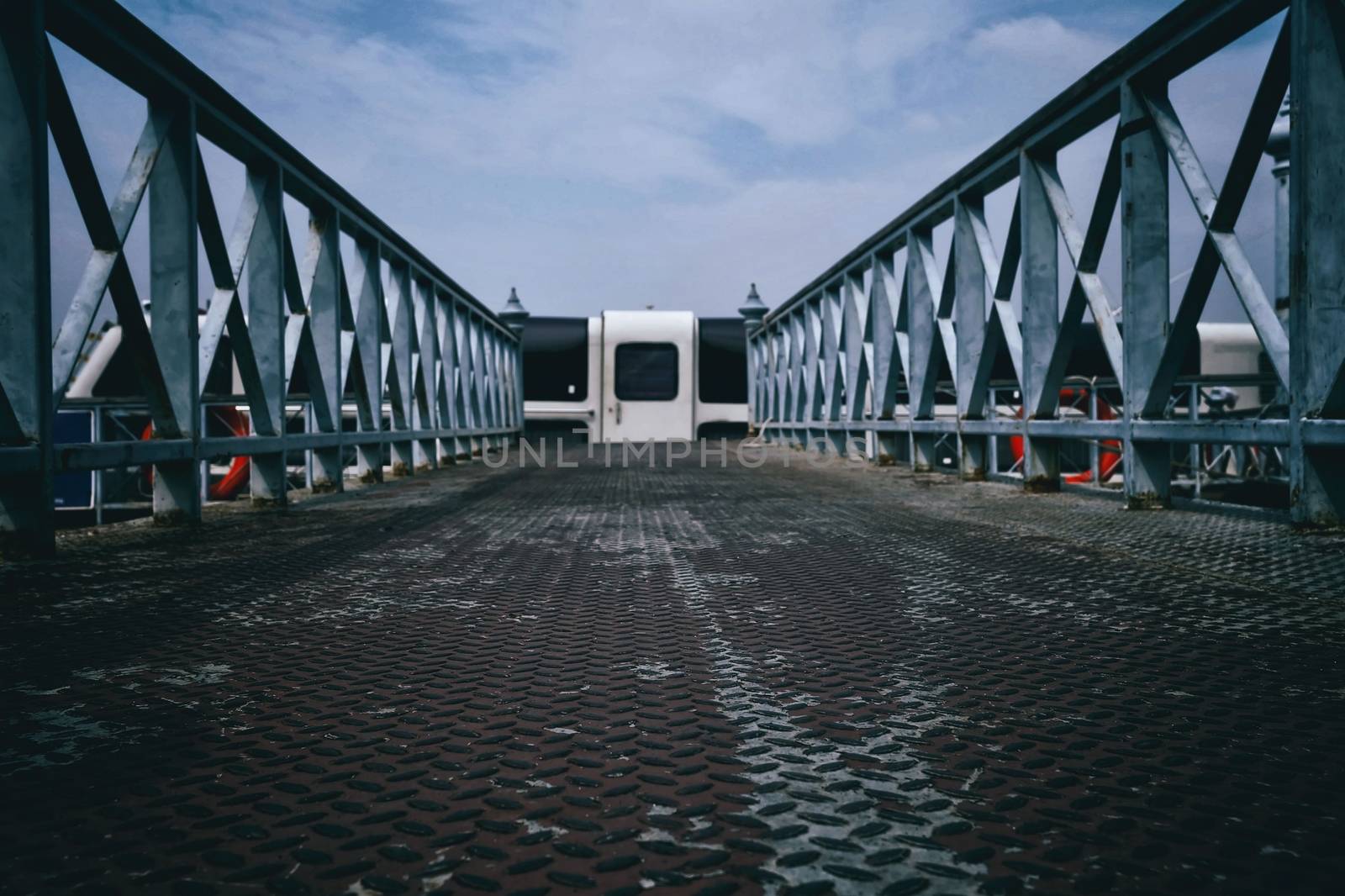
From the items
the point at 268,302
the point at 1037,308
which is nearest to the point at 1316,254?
the point at 1037,308

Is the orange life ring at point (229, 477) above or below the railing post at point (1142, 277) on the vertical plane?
below

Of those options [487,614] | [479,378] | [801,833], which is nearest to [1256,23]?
[487,614]

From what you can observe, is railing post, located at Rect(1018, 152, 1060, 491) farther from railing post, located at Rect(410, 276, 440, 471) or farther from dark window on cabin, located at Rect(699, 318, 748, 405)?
dark window on cabin, located at Rect(699, 318, 748, 405)

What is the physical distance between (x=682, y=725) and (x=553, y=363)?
15414 millimetres

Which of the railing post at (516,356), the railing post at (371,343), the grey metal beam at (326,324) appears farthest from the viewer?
the railing post at (516,356)

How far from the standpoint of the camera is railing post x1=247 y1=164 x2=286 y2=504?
445 centimetres

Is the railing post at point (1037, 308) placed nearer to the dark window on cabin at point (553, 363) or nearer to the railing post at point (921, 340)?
the railing post at point (921, 340)

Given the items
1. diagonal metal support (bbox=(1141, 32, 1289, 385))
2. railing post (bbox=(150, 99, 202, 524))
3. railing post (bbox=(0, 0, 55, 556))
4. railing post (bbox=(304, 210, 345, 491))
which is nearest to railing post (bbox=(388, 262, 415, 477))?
railing post (bbox=(304, 210, 345, 491))

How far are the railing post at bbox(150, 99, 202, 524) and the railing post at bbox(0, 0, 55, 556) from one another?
0.89 m

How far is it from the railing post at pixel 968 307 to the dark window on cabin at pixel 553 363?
1114 centimetres

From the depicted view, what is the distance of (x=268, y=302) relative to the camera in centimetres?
450

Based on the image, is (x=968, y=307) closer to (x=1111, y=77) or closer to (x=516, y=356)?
(x=1111, y=77)

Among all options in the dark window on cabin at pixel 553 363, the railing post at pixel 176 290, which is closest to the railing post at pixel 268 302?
the railing post at pixel 176 290

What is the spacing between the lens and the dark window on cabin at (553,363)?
1631 centimetres
